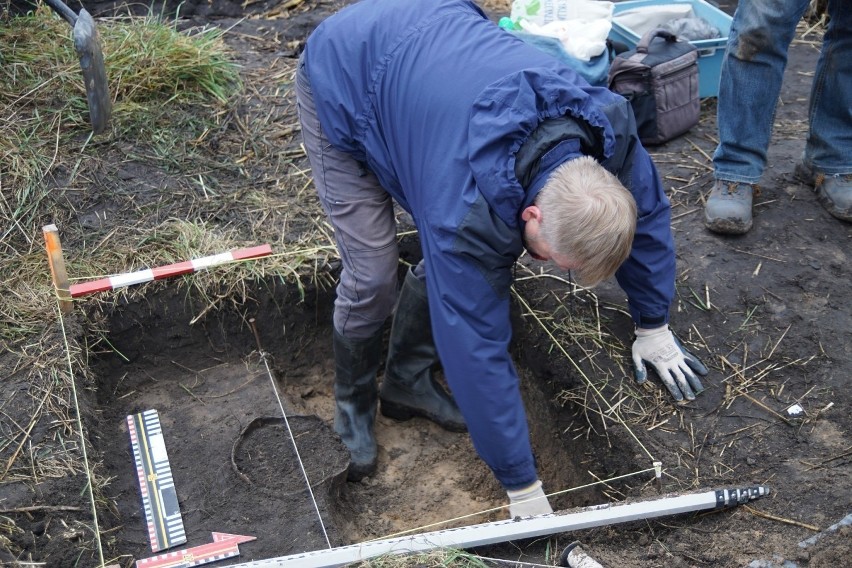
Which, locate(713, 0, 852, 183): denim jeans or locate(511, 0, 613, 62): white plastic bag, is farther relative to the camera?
locate(511, 0, 613, 62): white plastic bag

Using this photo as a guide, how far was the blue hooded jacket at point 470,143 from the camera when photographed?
2.41 meters

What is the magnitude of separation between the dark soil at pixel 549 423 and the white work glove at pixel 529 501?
0.33 feet

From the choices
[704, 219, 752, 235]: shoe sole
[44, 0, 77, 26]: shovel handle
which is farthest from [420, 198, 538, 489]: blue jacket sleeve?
[44, 0, 77, 26]: shovel handle

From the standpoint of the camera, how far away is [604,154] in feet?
8.38

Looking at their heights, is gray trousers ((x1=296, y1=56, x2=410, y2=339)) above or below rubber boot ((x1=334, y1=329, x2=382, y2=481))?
above

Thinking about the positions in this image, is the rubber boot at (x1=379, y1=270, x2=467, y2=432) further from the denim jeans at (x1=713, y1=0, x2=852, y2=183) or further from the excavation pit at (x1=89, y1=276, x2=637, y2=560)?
the denim jeans at (x1=713, y1=0, x2=852, y2=183)

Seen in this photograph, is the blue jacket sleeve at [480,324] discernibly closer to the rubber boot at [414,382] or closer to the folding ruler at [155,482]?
the rubber boot at [414,382]

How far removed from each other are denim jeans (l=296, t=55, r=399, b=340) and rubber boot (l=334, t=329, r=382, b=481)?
400 mm

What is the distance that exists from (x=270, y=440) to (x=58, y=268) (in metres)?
1.14

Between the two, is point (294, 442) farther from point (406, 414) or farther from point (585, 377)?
point (585, 377)

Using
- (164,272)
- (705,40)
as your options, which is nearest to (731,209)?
(705,40)

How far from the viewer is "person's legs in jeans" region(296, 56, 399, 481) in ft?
10.4

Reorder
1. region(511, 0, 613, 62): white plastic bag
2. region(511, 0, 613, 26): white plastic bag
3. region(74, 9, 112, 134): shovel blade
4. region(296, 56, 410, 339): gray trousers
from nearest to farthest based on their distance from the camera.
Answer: region(296, 56, 410, 339): gray trousers → region(74, 9, 112, 134): shovel blade → region(511, 0, 613, 62): white plastic bag → region(511, 0, 613, 26): white plastic bag

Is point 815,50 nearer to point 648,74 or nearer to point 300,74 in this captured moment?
point 648,74
